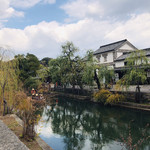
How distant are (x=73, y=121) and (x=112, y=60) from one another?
14.7m

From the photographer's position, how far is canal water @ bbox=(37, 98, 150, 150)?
6.61 m

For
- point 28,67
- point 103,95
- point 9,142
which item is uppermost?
point 28,67

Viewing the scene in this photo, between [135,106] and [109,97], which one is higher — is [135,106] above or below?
below

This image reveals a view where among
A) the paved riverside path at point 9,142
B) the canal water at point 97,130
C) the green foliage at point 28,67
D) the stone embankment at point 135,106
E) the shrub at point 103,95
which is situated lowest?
the canal water at point 97,130

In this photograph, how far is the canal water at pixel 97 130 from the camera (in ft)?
21.7

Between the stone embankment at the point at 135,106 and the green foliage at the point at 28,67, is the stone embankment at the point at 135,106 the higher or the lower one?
the lower one

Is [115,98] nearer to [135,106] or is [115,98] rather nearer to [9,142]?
[135,106]

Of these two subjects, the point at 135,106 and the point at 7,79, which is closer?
the point at 7,79

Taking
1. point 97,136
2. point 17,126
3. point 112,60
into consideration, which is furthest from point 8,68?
point 112,60

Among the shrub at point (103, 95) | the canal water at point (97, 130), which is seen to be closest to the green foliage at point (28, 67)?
the shrub at point (103, 95)

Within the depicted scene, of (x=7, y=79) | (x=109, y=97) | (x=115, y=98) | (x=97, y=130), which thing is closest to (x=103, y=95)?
(x=109, y=97)

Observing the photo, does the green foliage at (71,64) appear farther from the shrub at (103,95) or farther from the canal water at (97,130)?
the canal water at (97,130)

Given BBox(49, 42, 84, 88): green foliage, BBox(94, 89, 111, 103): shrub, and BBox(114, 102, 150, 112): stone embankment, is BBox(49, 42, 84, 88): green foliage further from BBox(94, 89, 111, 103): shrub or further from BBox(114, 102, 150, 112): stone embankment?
BBox(114, 102, 150, 112): stone embankment

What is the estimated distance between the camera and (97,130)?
848 cm
